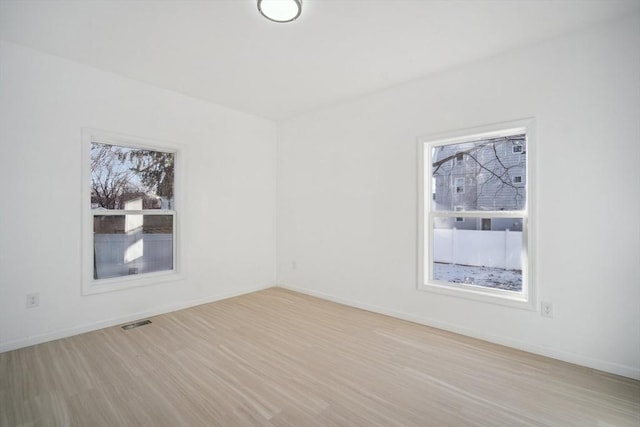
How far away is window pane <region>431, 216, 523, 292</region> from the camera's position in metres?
2.93

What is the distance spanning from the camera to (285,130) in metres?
4.95

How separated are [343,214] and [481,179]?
1.74 meters

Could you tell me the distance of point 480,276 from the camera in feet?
10.3

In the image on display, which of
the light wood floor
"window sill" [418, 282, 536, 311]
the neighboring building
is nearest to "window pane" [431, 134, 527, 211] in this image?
the neighboring building

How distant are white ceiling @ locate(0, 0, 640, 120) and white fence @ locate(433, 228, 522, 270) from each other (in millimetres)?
1742

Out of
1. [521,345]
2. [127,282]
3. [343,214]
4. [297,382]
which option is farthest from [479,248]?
[127,282]

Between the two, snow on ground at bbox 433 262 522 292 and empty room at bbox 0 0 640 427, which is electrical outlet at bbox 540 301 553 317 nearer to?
empty room at bbox 0 0 640 427

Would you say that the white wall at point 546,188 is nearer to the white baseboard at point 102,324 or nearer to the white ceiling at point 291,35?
the white ceiling at point 291,35

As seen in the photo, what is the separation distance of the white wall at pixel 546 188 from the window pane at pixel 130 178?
230cm

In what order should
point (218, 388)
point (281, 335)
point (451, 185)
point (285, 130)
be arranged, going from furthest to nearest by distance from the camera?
1. point (285, 130)
2. point (451, 185)
3. point (281, 335)
4. point (218, 388)

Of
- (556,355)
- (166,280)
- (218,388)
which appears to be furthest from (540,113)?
(166,280)

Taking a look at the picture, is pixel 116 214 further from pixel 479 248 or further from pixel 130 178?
pixel 479 248

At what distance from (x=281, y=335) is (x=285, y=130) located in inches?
126

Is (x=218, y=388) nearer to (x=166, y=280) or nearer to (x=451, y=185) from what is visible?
(x=166, y=280)
